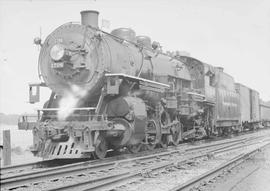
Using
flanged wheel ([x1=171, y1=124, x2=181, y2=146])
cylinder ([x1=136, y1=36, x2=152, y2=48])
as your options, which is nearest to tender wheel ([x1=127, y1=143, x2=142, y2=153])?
flanged wheel ([x1=171, y1=124, x2=181, y2=146])

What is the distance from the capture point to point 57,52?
35.7 feet

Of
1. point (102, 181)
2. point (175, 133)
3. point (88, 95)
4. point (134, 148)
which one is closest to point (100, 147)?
point (88, 95)

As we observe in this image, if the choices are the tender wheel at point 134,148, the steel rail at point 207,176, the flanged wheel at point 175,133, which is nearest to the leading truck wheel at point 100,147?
the tender wheel at point 134,148

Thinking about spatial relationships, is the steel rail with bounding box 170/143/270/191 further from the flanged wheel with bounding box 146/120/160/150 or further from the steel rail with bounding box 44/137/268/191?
the flanged wheel with bounding box 146/120/160/150

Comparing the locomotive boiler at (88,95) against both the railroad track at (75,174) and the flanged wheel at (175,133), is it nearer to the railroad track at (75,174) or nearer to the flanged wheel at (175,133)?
the railroad track at (75,174)

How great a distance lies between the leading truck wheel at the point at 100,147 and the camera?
1028 cm

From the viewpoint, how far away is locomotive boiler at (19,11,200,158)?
1002 centimetres

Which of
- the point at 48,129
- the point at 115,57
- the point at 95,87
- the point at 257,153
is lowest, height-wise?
the point at 257,153

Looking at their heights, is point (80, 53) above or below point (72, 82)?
above

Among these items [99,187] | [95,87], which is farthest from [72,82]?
[99,187]

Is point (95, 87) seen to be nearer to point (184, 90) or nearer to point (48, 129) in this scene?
point (48, 129)

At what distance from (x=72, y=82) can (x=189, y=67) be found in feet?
28.6

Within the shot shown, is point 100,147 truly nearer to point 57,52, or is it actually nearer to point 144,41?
point 57,52

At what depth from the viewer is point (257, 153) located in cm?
1290
